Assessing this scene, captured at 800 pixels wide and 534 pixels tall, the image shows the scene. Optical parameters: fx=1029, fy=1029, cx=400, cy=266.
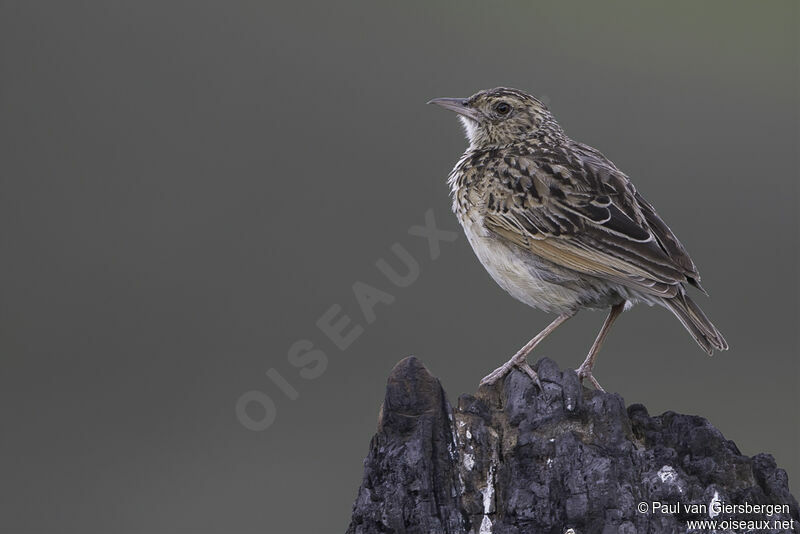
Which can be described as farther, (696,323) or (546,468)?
(696,323)

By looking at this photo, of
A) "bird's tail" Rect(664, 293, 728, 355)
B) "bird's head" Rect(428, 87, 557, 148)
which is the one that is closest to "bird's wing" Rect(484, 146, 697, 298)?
"bird's tail" Rect(664, 293, 728, 355)

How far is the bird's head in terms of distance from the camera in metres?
9.74

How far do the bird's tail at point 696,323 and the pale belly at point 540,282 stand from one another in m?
0.61

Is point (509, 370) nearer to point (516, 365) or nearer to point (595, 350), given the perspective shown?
point (516, 365)

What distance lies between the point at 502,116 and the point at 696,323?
3.20 meters

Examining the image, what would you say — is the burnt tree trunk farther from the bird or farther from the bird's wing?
the bird's wing

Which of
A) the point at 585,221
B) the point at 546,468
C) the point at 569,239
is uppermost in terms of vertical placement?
the point at 585,221

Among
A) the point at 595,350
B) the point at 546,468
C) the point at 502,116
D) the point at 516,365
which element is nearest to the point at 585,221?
the point at 595,350

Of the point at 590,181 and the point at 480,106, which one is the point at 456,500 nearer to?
the point at 590,181

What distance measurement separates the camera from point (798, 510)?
20.4 ft

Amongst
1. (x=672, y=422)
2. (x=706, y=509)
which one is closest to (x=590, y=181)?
(x=672, y=422)

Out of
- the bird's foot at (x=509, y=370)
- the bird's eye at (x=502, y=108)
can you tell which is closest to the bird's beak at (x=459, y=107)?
the bird's eye at (x=502, y=108)

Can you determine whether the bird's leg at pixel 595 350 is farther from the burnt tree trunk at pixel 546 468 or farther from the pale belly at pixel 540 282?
the burnt tree trunk at pixel 546 468

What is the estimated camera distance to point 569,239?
806 centimetres
